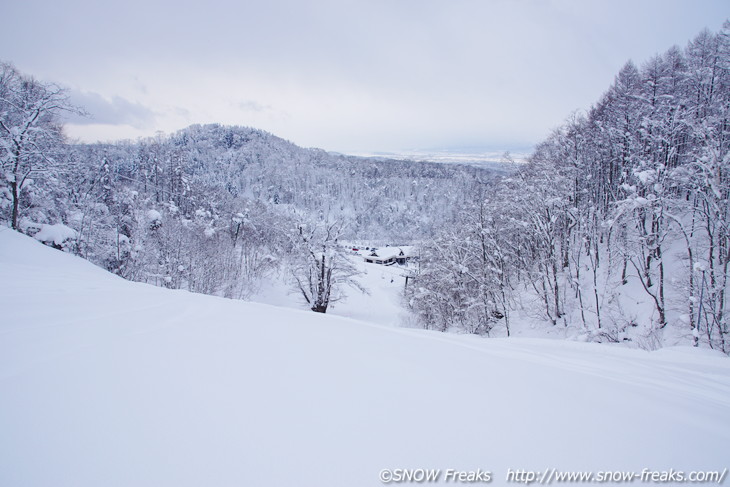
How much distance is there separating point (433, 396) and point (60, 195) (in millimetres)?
27551

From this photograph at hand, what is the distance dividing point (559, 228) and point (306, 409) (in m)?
21.2

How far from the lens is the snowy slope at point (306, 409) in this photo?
4.91 feet

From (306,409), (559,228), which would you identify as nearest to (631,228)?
(559,228)

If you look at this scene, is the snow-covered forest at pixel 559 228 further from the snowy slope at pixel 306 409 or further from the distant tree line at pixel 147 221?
the snowy slope at pixel 306 409

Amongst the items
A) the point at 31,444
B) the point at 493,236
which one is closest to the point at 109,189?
the point at 493,236

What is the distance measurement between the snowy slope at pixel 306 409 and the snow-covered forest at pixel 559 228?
10.8 metres

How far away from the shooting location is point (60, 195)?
1980cm

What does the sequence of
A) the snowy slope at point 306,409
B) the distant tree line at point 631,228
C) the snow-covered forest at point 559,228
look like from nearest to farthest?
the snowy slope at point 306,409, the distant tree line at point 631,228, the snow-covered forest at point 559,228

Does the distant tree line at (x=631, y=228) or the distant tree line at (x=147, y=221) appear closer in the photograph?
the distant tree line at (x=631, y=228)

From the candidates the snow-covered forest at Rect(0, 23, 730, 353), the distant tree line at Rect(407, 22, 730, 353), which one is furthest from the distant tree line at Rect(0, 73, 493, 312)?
the distant tree line at Rect(407, 22, 730, 353)

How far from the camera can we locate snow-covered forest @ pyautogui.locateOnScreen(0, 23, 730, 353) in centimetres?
1240

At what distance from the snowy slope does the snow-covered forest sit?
1079 cm

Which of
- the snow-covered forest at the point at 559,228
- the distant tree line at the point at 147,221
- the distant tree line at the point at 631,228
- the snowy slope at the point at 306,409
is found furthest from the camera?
the distant tree line at the point at 147,221

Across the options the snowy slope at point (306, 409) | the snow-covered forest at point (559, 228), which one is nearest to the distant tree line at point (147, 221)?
the snow-covered forest at point (559, 228)
